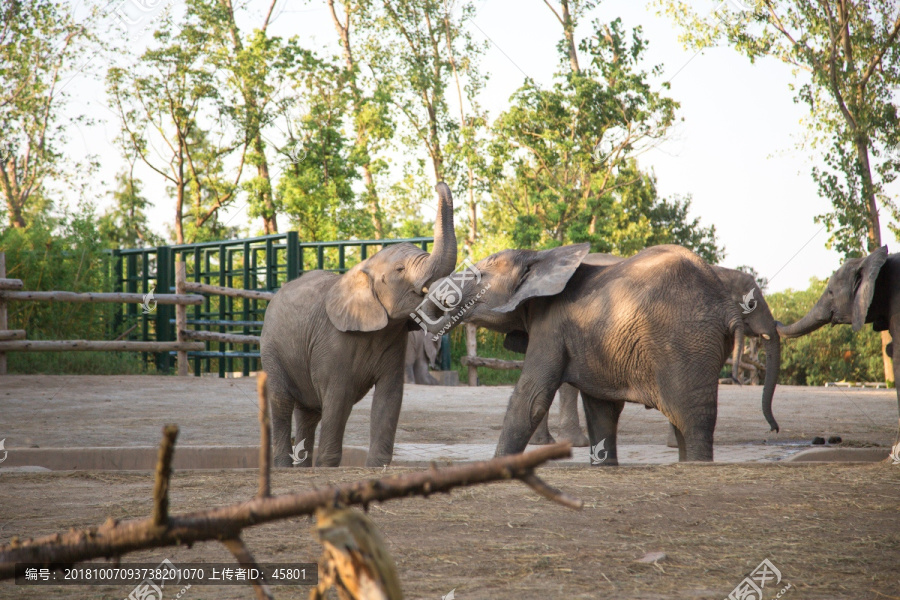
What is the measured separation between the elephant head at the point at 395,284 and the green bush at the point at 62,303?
9.41m

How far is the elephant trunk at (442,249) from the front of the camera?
7.09 meters

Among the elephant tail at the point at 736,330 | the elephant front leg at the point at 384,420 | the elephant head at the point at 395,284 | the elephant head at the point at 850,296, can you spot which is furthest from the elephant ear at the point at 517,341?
the elephant head at the point at 850,296

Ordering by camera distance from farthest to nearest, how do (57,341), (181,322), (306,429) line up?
1. (181,322)
2. (57,341)
3. (306,429)

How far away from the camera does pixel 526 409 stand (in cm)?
662

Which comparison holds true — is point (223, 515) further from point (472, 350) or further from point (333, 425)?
point (472, 350)

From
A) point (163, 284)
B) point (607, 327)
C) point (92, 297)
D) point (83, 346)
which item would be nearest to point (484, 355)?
point (163, 284)

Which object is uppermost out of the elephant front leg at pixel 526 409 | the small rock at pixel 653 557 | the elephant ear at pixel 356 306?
the elephant ear at pixel 356 306

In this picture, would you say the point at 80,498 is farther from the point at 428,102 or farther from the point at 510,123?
the point at 428,102

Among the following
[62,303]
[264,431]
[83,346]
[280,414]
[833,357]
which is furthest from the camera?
[833,357]

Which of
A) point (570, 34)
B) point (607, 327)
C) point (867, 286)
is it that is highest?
point (570, 34)

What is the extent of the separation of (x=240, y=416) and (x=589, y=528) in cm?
747

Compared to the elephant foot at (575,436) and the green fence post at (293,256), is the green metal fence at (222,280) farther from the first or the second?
the elephant foot at (575,436)

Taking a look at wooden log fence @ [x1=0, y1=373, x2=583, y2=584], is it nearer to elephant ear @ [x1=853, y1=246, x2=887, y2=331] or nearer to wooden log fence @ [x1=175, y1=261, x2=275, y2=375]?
elephant ear @ [x1=853, y1=246, x2=887, y2=331]

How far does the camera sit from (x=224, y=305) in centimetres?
1859
